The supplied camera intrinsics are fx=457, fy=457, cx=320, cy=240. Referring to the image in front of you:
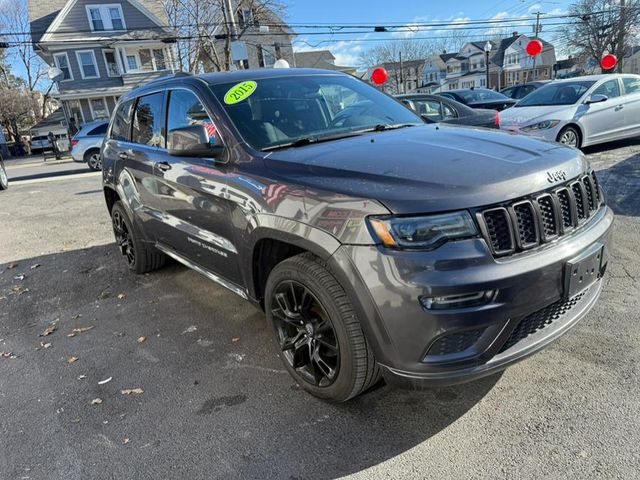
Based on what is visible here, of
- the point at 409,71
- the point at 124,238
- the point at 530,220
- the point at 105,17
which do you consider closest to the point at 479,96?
the point at 124,238

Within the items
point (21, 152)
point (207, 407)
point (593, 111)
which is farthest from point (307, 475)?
point (21, 152)

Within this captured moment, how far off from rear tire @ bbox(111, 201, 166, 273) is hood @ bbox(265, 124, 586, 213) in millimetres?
2625

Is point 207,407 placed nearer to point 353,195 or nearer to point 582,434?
point 353,195

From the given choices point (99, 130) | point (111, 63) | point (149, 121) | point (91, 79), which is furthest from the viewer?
point (111, 63)

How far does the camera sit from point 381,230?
2.00m

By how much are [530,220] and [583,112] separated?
809 cm

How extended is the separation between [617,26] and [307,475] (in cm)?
4784

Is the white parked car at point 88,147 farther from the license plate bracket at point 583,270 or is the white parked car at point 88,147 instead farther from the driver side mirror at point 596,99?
the license plate bracket at point 583,270

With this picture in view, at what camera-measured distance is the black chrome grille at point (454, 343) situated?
199 cm

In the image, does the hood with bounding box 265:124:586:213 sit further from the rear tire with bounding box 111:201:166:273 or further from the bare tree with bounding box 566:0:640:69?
the bare tree with bounding box 566:0:640:69

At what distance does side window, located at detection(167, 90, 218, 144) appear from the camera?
306 cm

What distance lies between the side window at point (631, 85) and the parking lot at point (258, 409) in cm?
687

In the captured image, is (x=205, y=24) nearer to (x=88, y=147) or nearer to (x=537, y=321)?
(x=88, y=147)

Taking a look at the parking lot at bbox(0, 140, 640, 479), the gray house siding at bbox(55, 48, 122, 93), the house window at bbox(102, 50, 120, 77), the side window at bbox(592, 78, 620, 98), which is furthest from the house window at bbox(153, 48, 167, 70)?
the parking lot at bbox(0, 140, 640, 479)
